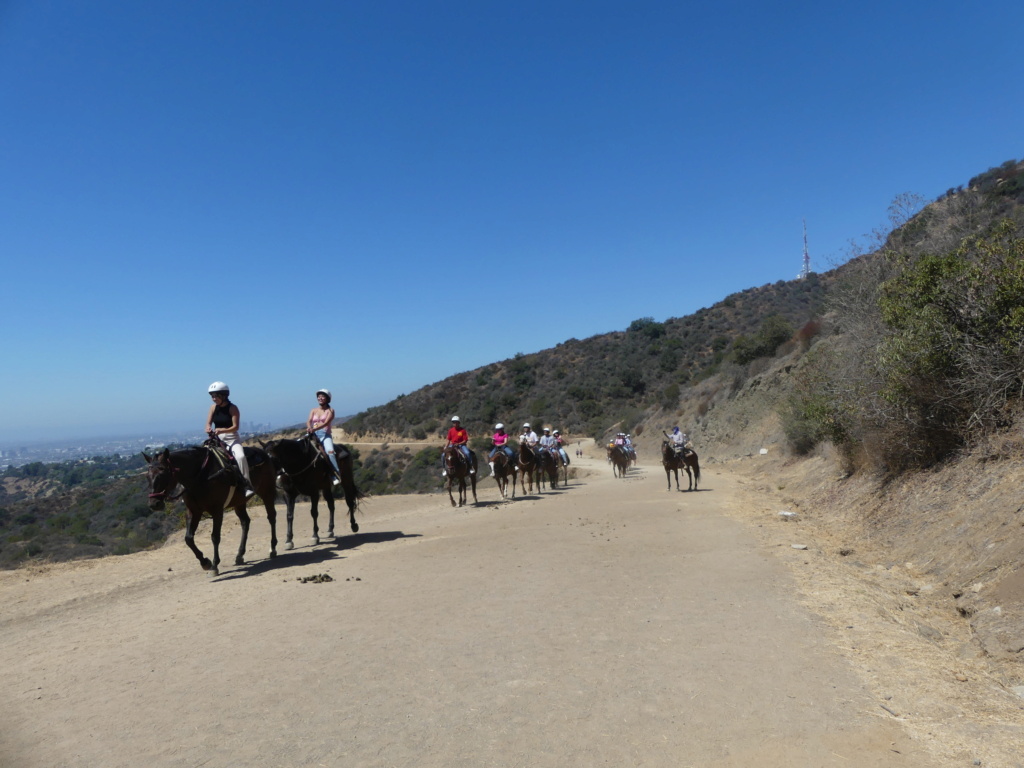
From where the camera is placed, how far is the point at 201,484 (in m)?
10.2

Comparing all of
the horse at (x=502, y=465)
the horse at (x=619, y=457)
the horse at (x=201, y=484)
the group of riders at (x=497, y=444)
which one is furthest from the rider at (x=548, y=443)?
the horse at (x=201, y=484)

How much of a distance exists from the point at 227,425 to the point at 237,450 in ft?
1.91

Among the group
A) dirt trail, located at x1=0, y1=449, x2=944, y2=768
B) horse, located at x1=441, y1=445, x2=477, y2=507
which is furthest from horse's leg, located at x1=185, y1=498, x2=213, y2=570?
horse, located at x1=441, y1=445, x2=477, y2=507

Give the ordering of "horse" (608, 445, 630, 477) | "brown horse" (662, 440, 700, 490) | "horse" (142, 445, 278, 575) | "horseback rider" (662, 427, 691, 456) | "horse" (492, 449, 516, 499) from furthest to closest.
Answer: "horse" (608, 445, 630, 477) < "horse" (492, 449, 516, 499) < "horseback rider" (662, 427, 691, 456) < "brown horse" (662, 440, 700, 490) < "horse" (142, 445, 278, 575)

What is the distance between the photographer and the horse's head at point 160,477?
9328mm

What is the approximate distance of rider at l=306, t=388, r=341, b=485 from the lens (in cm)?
1318

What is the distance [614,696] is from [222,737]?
9.26 ft

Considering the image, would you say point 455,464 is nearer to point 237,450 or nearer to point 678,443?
point 678,443

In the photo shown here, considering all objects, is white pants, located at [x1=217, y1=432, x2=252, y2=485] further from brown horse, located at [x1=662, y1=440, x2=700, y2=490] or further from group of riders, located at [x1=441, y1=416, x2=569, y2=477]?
brown horse, located at [x1=662, y1=440, x2=700, y2=490]

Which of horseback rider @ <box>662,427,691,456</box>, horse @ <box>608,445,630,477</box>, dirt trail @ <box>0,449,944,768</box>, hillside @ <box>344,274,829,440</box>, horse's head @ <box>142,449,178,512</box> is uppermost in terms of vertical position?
hillside @ <box>344,274,829,440</box>

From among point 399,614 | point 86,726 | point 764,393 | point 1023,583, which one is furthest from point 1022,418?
point 764,393

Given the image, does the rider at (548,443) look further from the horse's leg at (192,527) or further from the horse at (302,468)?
the horse's leg at (192,527)

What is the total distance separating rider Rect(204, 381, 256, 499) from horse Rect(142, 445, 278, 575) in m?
0.14

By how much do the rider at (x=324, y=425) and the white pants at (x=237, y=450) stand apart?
227 centimetres
